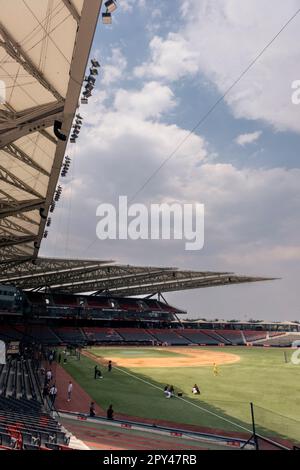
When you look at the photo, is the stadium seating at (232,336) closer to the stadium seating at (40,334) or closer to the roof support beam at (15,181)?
the stadium seating at (40,334)

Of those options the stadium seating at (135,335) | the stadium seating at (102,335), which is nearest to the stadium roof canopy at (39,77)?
the stadium seating at (102,335)

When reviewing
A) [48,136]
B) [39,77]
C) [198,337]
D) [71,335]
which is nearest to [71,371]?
[48,136]

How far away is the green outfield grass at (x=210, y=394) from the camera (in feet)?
61.1

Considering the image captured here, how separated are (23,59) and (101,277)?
55096mm

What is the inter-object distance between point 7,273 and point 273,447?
52.8 meters

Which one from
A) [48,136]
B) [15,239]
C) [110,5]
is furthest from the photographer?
[15,239]

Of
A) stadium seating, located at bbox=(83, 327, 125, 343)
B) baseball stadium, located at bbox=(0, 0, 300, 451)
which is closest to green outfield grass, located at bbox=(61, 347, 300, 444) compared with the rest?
baseball stadium, located at bbox=(0, 0, 300, 451)

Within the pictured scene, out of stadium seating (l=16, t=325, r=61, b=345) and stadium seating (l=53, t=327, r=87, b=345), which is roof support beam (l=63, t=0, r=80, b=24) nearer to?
stadium seating (l=16, t=325, r=61, b=345)

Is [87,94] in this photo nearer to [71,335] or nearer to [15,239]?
[15,239]

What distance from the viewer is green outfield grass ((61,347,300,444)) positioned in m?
18.6

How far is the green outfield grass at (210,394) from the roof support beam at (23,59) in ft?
51.5

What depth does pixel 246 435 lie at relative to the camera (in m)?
16.5

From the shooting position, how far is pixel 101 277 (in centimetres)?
6562
